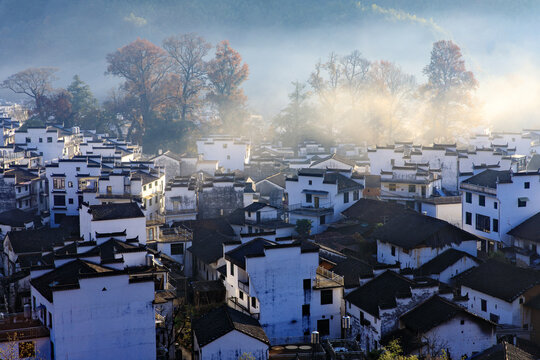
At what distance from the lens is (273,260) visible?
82.6 feet

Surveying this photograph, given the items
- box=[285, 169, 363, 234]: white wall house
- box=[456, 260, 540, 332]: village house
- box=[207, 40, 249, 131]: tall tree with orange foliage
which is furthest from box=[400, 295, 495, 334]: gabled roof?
box=[207, 40, 249, 131]: tall tree with orange foliage

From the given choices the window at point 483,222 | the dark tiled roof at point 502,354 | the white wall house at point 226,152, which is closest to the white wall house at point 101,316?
the dark tiled roof at point 502,354

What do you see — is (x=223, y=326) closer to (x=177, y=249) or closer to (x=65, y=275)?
(x=65, y=275)

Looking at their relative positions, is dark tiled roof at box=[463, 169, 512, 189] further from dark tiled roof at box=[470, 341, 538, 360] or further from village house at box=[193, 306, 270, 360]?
village house at box=[193, 306, 270, 360]

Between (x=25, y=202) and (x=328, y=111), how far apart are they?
Result: 32.6 metres

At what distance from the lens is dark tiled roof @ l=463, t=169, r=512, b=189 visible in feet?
107

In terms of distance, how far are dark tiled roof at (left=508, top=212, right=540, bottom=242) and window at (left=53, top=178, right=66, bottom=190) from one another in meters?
25.5

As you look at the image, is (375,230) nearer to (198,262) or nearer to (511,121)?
(198,262)

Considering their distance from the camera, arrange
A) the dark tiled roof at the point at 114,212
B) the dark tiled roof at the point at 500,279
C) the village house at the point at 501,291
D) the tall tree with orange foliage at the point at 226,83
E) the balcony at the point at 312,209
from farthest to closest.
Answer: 1. the tall tree with orange foliage at the point at 226,83
2. the balcony at the point at 312,209
3. the dark tiled roof at the point at 114,212
4. the dark tiled roof at the point at 500,279
5. the village house at the point at 501,291

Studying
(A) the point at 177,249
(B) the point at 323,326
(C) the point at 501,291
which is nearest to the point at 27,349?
(B) the point at 323,326

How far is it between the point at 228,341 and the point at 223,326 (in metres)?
0.55

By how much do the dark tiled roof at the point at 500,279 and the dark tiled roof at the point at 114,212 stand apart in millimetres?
13685

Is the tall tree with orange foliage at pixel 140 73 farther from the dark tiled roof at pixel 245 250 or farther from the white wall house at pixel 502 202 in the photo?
the dark tiled roof at pixel 245 250

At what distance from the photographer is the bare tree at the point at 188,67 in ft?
218
